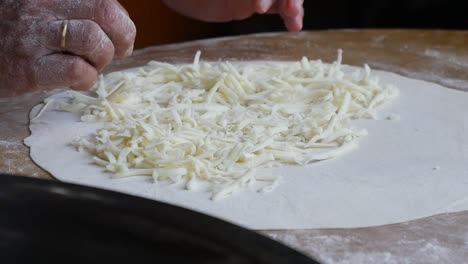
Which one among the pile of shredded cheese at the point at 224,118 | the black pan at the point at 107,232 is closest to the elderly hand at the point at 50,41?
the pile of shredded cheese at the point at 224,118

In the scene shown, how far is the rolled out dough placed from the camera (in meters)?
1.03

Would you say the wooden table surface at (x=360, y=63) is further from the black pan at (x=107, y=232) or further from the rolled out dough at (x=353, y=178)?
the black pan at (x=107, y=232)

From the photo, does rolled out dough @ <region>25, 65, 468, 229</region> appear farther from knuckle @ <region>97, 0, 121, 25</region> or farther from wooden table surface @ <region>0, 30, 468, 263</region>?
knuckle @ <region>97, 0, 121, 25</region>

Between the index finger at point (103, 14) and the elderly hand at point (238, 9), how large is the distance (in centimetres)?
Result: 39

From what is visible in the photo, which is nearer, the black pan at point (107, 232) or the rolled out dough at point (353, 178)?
the black pan at point (107, 232)

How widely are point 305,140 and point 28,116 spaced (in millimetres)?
541

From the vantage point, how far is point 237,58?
186 cm

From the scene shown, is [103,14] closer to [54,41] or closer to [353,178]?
[54,41]

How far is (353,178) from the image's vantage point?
1.15 meters

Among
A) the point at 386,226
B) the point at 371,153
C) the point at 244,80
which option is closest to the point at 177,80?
the point at 244,80

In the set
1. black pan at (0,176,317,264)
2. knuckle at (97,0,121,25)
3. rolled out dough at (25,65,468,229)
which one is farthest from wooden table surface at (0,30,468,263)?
black pan at (0,176,317,264)

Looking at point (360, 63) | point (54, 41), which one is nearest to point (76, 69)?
point (54, 41)

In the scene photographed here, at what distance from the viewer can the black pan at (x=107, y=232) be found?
500mm

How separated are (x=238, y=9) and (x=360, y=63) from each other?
314 millimetres
